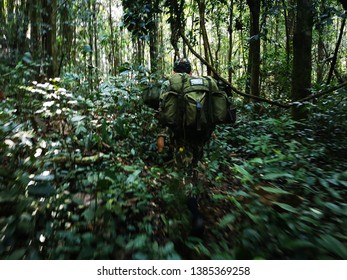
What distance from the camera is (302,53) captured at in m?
5.09

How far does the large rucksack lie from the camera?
2912 mm

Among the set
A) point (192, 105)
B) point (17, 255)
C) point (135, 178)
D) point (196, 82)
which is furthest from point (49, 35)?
point (17, 255)

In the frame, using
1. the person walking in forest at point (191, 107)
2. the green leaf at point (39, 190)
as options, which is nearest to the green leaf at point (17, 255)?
the green leaf at point (39, 190)

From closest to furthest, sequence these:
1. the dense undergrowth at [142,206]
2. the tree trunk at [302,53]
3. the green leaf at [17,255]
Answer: the green leaf at [17,255] → the dense undergrowth at [142,206] → the tree trunk at [302,53]

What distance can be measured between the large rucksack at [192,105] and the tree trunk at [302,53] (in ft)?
8.42

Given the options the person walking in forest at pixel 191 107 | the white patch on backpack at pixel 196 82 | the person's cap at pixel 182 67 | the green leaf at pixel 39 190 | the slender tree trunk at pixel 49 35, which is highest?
the slender tree trunk at pixel 49 35

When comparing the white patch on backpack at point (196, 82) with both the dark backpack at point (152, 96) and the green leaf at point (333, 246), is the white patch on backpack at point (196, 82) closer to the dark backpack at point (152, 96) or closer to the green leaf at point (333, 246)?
the dark backpack at point (152, 96)

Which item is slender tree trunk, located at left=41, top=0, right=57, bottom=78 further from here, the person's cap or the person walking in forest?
the person walking in forest

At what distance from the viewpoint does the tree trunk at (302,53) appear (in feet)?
16.5

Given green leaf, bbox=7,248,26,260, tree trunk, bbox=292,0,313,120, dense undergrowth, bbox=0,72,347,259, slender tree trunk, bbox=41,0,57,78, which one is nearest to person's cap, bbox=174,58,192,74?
dense undergrowth, bbox=0,72,347,259

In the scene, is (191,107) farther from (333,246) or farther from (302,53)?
(302,53)

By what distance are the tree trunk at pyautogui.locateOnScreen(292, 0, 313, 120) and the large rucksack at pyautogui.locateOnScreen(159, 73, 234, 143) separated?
2568 millimetres

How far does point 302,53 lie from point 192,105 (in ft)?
10.6
